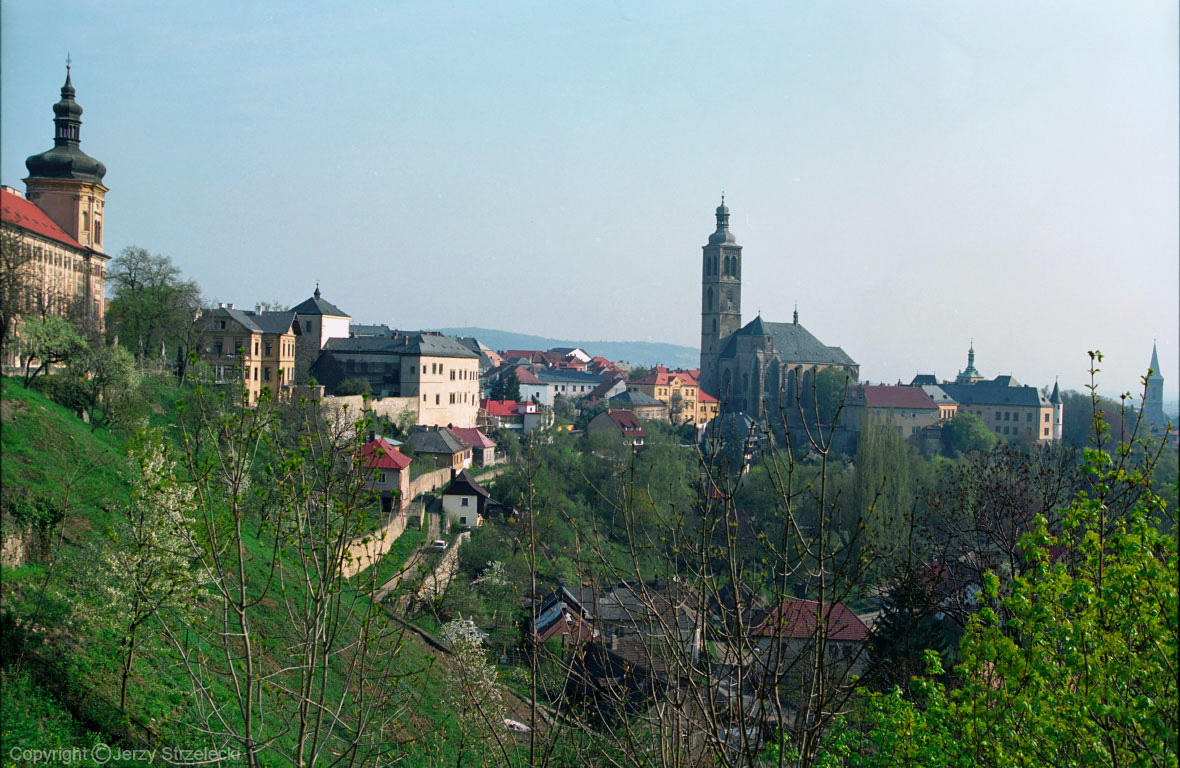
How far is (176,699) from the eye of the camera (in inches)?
423

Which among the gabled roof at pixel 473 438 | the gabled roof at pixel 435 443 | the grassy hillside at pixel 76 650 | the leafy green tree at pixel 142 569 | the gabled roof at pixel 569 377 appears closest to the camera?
the grassy hillside at pixel 76 650

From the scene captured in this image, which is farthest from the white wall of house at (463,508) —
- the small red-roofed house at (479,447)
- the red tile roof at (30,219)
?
the red tile roof at (30,219)

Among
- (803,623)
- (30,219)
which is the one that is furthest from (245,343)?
(803,623)

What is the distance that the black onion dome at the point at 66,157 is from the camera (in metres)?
27.0

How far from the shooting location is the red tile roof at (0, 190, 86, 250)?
22.7 m

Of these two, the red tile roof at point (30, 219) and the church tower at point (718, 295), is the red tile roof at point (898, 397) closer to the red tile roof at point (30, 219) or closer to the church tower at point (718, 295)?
the church tower at point (718, 295)

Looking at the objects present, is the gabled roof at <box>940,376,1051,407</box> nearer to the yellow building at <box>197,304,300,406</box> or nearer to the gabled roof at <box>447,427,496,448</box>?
Result: the gabled roof at <box>447,427,496,448</box>

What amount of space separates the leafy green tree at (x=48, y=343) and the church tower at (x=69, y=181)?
21.6ft

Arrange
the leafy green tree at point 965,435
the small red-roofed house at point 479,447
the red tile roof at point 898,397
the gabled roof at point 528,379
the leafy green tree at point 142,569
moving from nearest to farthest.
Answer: the leafy green tree at point 142,569 → the small red-roofed house at point 479,447 → the leafy green tree at point 965,435 → the red tile roof at point 898,397 → the gabled roof at point 528,379

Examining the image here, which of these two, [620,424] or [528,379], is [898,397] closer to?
[620,424]

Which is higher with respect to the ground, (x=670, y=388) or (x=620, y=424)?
(x=670, y=388)

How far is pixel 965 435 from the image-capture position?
62.6 m

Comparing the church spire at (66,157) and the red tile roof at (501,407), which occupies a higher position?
the church spire at (66,157)

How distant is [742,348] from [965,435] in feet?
67.6
